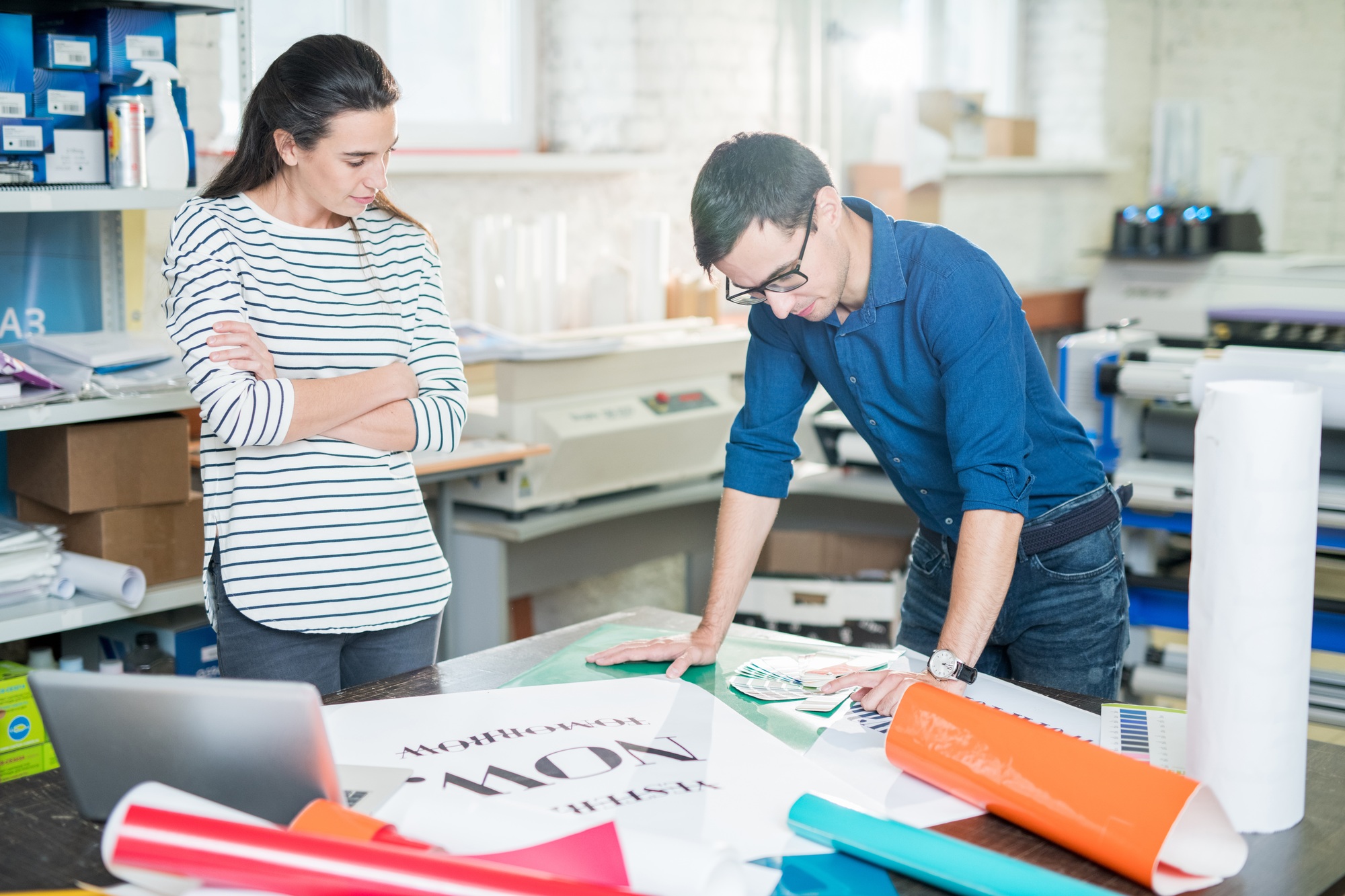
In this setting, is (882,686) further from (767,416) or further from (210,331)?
(210,331)

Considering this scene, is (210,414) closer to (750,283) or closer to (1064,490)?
(750,283)

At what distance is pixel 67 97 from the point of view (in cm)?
225

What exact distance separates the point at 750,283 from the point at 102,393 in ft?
4.37

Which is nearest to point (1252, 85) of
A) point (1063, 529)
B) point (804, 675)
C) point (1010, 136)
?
point (1010, 136)

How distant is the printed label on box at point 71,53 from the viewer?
7.34ft

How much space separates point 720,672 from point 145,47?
1.69m

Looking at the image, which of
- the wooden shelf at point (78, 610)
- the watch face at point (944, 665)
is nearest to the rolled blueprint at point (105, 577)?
the wooden shelf at point (78, 610)

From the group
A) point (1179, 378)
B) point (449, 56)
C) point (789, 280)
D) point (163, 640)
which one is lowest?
point (163, 640)

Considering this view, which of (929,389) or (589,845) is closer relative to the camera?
(589,845)

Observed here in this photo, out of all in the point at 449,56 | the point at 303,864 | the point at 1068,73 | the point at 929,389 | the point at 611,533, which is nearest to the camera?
the point at 303,864

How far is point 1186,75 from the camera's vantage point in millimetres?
6160

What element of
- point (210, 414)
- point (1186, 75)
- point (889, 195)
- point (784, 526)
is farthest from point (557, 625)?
point (1186, 75)

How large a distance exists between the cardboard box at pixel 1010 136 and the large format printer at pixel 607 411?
2285 mm

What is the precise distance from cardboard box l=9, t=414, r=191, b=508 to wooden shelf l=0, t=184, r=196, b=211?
381 mm
